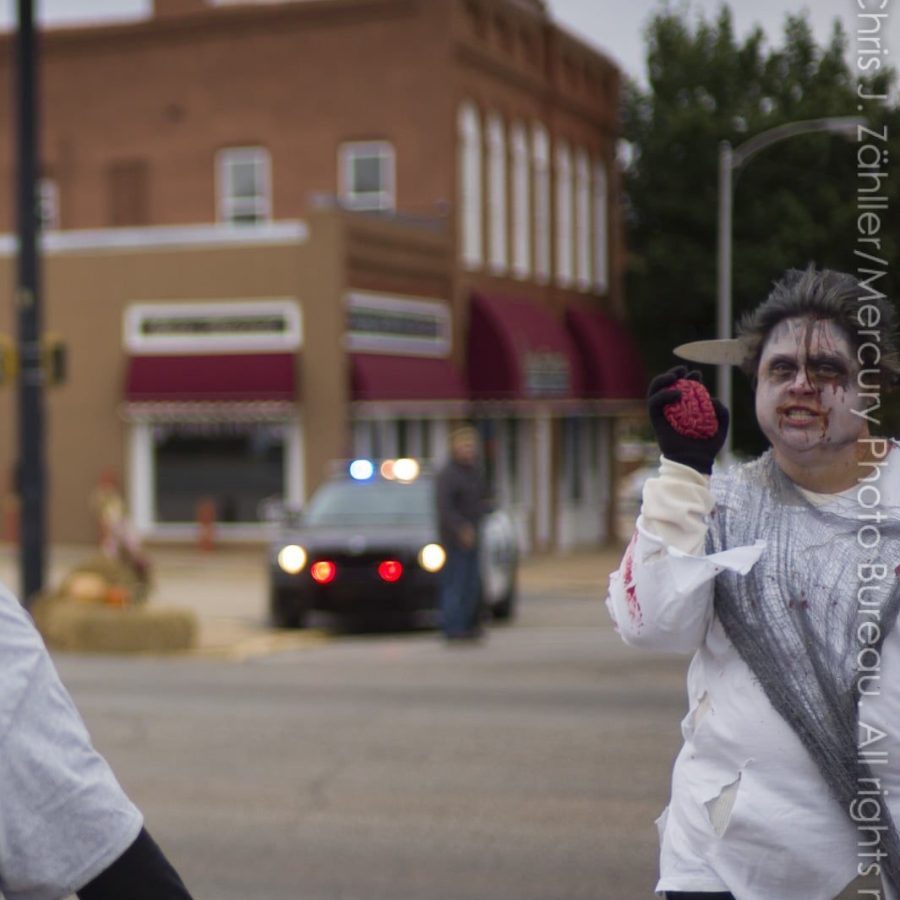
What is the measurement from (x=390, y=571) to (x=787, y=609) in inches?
600

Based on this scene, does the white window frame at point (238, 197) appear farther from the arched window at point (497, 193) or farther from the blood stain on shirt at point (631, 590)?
the blood stain on shirt at point (631, 590)

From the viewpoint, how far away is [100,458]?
109 ft

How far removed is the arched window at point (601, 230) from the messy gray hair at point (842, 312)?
1528 inches

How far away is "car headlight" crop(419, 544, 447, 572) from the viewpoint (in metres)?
18.7

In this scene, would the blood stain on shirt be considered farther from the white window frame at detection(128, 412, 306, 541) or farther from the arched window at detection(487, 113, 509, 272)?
the arched window at detection(487, 113, 509, 272)

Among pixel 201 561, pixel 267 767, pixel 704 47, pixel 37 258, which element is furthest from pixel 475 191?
pixel 267 767

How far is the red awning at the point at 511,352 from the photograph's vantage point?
115 feet

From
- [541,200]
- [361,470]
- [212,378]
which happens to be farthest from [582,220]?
[361,470]

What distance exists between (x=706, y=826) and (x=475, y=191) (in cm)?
3324

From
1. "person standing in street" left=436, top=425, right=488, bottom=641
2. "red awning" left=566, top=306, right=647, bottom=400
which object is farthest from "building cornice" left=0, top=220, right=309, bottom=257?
"person standing in street" left=436, top=425, right=488, bottom=641

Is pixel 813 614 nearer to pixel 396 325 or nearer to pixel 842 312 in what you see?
pixel 842 312

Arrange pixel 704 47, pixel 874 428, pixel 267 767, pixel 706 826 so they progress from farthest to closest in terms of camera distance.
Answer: pixel 704 47
pixel 267 767
pixel 874 428
pixel 706 826

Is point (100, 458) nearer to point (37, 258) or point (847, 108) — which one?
point (847, 108)

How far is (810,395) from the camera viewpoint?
3.60 m
